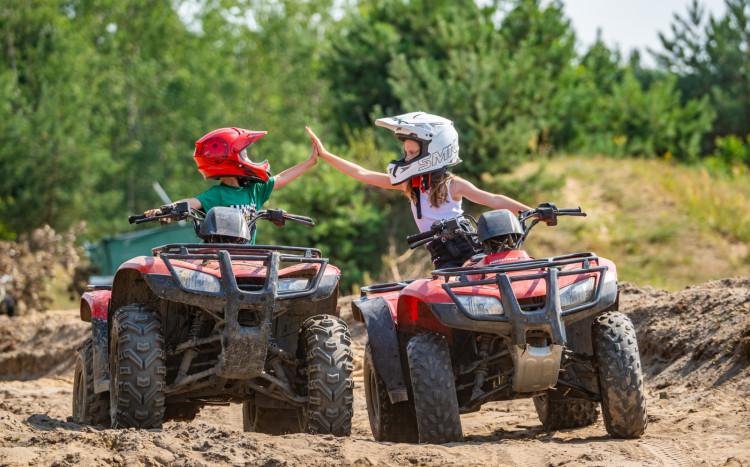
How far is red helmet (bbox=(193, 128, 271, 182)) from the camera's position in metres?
6.83

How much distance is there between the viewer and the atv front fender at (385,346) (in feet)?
20.4

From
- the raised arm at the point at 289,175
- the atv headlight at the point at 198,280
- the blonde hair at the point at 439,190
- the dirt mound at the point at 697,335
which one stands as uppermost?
the raised arm at the point at 289,175

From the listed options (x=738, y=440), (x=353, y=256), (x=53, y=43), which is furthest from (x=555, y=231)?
(x=53, y=43)

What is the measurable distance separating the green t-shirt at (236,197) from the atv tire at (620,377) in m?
2.47

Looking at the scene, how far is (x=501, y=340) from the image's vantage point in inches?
235

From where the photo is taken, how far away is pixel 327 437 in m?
5.45

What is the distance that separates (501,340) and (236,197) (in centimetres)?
219

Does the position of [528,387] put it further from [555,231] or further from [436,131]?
[555,231]

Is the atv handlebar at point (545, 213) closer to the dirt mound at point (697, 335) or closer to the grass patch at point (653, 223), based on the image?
the dirt mound at point (697, 335)

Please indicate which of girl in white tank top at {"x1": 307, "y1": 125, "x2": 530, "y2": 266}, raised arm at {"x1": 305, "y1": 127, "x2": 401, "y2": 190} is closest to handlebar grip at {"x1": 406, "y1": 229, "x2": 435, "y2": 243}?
girl in white tank top at {"x1": 307, "y1": 125, "x2": 530, "y2": 266}

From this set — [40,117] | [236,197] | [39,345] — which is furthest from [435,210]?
[40,117]

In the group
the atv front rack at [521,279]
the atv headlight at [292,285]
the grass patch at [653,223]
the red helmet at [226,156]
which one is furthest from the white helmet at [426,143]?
the grass patch at [653,223]

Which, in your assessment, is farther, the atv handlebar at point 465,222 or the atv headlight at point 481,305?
the atv handlebar at point 465,222

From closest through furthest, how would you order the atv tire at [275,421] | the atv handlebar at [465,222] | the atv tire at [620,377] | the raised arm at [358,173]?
1. the atv tire at [620,377]
2. the atv handlebar at [465,222]
3. the atv tire at [275,421]
4. the raised arm at [358,173]
